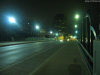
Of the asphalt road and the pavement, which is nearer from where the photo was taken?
the pavement

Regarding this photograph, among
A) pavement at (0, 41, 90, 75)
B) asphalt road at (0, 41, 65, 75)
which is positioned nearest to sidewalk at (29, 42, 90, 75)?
pavement at (0, 41, 90, 75)

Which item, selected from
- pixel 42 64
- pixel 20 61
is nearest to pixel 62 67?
pixel 42 64

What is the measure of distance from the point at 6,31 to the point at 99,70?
136 ft

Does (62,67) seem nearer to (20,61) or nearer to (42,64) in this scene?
(42,64)

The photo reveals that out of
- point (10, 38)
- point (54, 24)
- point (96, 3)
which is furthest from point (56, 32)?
point (96, 3)

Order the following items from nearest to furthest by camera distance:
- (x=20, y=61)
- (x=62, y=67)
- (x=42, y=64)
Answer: (x=62, y=67) → (x=42, y=64) → (x=20, y=61)

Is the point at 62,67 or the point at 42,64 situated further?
the point at 42,64

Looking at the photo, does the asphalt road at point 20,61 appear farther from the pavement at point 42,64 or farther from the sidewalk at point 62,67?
the sidewalk at point 62,67

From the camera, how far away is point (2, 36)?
37.8 metres

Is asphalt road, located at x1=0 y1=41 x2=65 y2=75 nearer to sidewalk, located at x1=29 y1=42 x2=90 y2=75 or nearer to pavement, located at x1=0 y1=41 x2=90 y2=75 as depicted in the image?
pavement, located at x1=0 y1=41 x2=90 y2=75

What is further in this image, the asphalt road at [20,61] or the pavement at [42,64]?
the asphalt road at [20,61]

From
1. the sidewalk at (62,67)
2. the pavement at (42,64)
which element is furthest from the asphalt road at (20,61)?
the sidewalk at (62,67)

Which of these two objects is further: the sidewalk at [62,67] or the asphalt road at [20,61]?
the asphalt road at [20,61]

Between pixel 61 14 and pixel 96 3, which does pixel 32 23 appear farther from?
pixel 96 3
